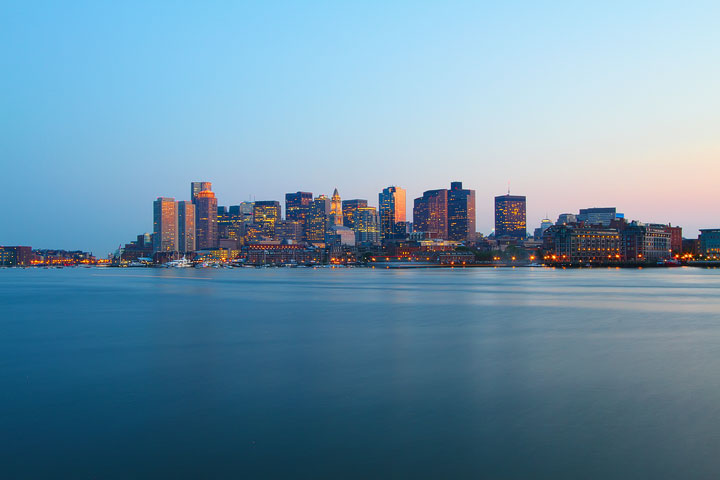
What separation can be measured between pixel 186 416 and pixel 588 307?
128ft

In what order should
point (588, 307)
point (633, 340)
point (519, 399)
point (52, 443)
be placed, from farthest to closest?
point (588, 307) < point (633, 340) < point (519, 399) < point (52, 443)

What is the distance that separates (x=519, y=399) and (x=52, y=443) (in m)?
12.0

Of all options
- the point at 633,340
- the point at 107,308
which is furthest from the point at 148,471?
the point at 107,308

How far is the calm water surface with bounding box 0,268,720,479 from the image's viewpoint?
1134 centimetres

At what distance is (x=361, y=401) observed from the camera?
1603 cm

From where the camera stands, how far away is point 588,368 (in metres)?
20.6

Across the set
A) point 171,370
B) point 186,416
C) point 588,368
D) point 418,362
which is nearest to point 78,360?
point 171,370

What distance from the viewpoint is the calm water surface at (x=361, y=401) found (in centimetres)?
1134

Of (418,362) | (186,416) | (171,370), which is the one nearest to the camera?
(186,416)

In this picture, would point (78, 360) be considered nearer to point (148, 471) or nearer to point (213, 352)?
point (213, 352)

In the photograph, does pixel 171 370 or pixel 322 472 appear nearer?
pixel 322 472

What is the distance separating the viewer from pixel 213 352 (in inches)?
960

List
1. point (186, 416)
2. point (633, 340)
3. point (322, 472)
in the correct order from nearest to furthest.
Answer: point (322, 472)
point (186, 416)
point (633, 340)

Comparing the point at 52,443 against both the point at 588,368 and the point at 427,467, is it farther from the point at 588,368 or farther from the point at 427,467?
the point at 588,368
